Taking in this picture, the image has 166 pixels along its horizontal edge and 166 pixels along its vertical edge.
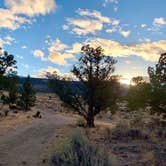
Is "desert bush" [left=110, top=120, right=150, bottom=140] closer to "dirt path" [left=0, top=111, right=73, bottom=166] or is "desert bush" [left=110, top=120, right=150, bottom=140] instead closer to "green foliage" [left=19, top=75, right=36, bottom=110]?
"dirt path" [left=0, top=111, right=73, bottom=166]

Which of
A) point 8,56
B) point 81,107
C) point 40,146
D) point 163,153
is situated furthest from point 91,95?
point 163,153

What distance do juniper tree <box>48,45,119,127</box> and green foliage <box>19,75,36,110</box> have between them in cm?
2299

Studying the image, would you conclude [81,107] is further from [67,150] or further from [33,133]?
[67,150]

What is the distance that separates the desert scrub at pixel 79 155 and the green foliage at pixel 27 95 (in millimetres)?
50508

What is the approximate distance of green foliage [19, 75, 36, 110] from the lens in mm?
65125

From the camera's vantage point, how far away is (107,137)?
28.4 m

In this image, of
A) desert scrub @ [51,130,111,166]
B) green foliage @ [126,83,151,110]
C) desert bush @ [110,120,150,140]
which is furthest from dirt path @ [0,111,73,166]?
green foliage @ [126,83,151,110]

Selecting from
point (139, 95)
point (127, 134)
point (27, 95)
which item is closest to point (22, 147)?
point (127, 134)

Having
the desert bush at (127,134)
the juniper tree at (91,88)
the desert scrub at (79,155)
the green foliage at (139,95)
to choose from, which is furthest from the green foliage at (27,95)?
the desert scrub at (79,155)

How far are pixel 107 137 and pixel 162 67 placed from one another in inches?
257

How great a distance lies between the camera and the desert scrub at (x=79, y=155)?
13.8 metres

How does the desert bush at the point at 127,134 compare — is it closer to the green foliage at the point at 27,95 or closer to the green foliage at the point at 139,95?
the green foliage at the point at 139,95

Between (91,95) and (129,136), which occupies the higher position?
(91,95)

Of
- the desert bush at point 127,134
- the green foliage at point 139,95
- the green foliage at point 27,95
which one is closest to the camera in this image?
the desert bush at point 127,134
